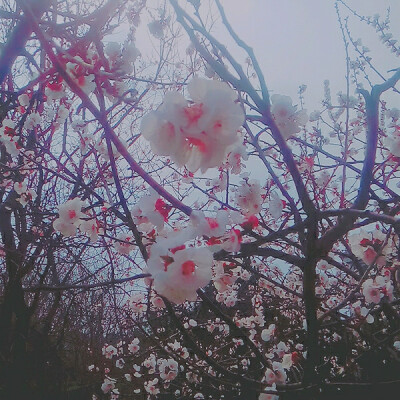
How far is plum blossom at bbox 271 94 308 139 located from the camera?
58.7 inches

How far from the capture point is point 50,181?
16.6 feet

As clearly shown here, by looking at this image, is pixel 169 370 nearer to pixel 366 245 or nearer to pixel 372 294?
pixel 372 294

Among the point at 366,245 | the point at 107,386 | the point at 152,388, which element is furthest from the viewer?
the point at 107,386

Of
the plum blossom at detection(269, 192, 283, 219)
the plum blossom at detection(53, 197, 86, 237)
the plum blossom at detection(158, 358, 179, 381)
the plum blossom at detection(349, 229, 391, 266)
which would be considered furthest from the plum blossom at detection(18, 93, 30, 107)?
the plum blossom at detection(158, 358, 179, 381)

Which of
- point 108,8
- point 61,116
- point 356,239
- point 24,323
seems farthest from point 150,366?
point 108,8

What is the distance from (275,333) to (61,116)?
304 cm

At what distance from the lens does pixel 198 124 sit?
2.81 ft

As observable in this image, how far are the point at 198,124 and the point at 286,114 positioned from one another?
29.1 inches

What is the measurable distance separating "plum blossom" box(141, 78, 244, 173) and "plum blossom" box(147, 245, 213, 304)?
0.68 ft

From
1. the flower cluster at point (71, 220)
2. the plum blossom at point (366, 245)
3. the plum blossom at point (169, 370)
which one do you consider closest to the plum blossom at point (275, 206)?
the plum blossom at point (366, 245)

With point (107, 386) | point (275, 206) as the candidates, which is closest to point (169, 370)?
point (107, 386)

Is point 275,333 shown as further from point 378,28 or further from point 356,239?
point 378,28

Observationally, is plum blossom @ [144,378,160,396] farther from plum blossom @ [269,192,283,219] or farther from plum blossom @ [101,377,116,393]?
plum blossom @ [269,192,283,219]

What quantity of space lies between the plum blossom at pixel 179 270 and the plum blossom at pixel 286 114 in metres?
0.73
